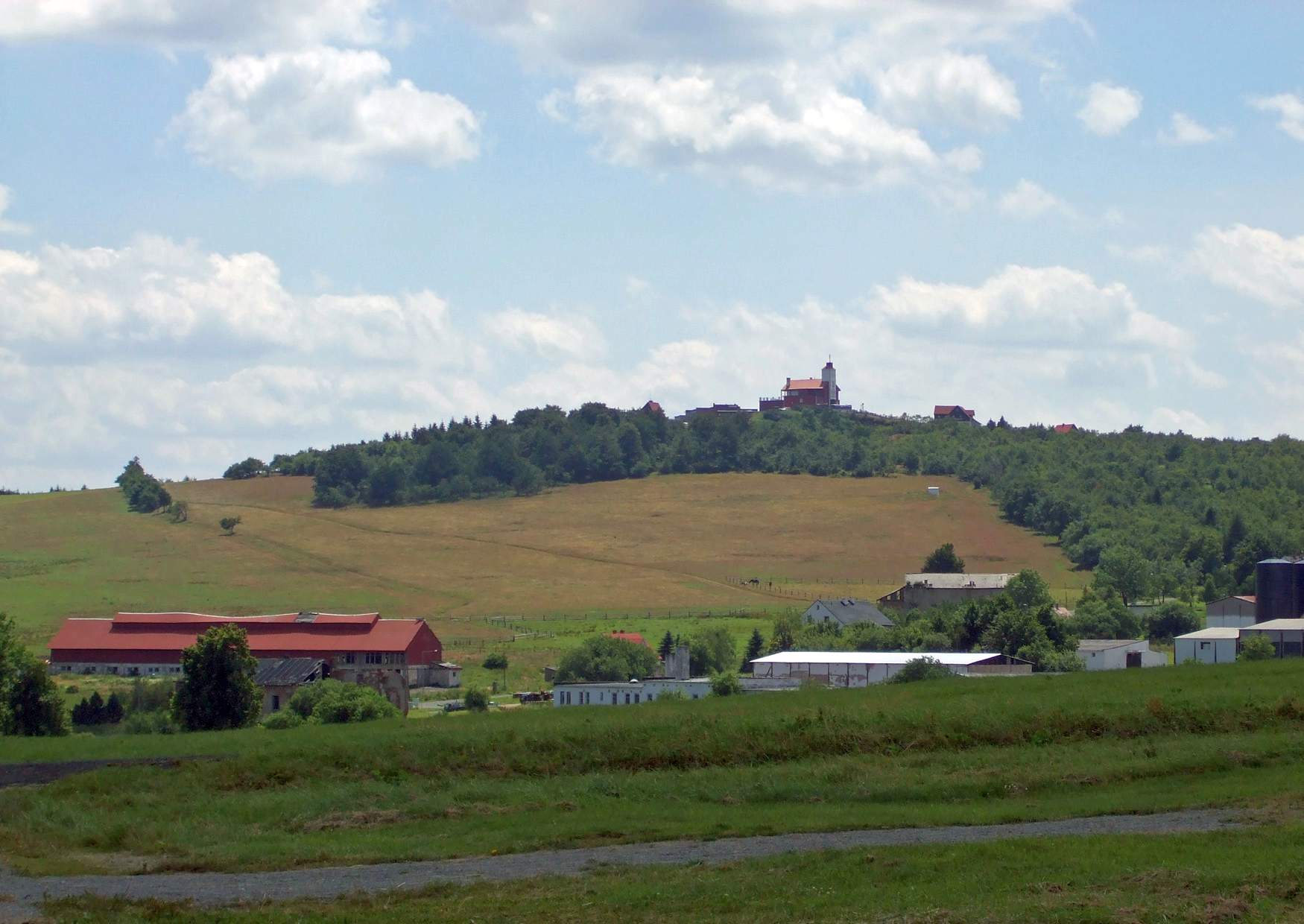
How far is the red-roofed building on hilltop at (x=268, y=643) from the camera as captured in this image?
97.3 m

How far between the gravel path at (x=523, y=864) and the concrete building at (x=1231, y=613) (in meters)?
79.1

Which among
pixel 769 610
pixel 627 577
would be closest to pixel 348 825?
pixel 769 610

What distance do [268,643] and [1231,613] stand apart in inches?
2421

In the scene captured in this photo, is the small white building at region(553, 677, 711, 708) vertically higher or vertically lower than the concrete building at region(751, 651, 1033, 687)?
lower

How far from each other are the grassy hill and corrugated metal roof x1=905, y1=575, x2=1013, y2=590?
927cm

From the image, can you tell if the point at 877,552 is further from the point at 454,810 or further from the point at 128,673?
the point at 454,810

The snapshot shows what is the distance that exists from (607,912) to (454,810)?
8.87 metres

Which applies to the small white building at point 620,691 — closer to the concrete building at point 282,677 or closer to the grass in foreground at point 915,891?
the concrete building at point 282,677

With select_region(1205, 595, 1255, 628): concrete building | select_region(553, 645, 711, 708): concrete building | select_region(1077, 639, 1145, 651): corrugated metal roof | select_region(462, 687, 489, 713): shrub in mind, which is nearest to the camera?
select_region(553, 645, 711, 708): concrete building

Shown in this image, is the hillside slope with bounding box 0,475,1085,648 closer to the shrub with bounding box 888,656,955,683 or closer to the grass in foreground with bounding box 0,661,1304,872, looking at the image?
the shrub with bounding box 888,656,955,683

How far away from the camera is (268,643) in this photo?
100312 mm

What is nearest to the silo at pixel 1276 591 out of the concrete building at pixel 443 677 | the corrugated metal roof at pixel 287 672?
the concrete building at pixel 443 677

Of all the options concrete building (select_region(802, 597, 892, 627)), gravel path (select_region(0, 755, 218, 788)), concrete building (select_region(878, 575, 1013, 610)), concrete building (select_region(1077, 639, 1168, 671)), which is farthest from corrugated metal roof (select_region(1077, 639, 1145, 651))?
gravel path (select_region(0, 755, 218, 788))

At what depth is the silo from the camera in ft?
298
